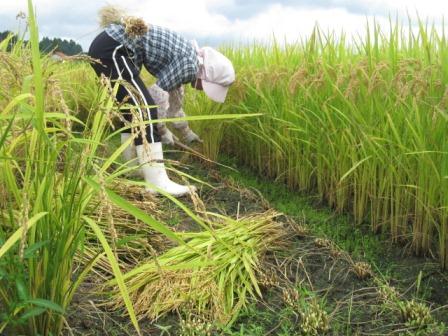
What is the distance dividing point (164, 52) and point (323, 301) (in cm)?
185

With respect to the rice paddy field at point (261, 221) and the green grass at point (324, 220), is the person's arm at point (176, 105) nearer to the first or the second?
the rice paddy field at point (261, 221)

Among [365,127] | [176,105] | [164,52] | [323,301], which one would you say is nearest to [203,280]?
[323,301]

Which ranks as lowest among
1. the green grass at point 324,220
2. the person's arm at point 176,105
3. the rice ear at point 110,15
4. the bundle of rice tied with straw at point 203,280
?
the green grass at point 324,220

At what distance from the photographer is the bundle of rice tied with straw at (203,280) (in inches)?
78.6

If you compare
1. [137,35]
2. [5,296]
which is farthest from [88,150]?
[137,35]

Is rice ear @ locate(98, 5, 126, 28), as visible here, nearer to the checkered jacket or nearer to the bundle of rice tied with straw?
the checkered jacket

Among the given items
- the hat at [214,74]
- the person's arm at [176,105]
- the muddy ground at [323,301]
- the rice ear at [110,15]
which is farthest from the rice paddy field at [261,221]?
the rice ear at [110,15]

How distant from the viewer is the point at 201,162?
4.30 m

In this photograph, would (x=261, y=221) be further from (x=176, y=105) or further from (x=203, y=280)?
(x=176, y=105)

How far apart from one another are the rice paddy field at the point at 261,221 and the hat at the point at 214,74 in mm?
241

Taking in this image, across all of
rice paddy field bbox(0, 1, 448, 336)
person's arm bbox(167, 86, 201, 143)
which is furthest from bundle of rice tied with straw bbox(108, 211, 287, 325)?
person's arm bbox(167, 86, 201, 143)

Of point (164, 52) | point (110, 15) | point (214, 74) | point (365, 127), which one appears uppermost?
point (110, 15)

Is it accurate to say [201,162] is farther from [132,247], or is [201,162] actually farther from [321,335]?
[321,335]

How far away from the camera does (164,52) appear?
11.2ft
